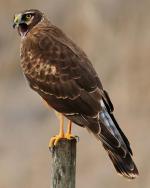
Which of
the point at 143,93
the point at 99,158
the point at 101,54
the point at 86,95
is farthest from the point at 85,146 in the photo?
the point at 86,95

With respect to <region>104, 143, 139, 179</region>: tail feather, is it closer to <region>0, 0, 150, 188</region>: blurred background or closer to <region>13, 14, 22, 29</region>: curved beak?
<region>13, 14, 22, 29</region>: curved beak

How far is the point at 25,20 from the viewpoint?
9.28 metres

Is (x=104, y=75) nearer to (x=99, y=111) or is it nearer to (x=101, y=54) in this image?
(x=101, y=54)

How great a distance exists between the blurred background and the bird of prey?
599 centimetres

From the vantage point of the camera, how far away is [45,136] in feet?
56.4

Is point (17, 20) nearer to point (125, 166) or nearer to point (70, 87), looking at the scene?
point (70, 87)

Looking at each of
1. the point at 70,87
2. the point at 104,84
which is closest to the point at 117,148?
the point at 70,87

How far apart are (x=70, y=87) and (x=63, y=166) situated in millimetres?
1121

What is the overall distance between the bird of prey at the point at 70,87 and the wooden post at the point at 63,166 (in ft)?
1.01

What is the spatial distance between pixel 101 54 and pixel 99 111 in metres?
11.0

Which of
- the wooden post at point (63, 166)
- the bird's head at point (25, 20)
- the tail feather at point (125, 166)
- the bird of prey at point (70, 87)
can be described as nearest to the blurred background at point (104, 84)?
the bird's head at point (25, 20)

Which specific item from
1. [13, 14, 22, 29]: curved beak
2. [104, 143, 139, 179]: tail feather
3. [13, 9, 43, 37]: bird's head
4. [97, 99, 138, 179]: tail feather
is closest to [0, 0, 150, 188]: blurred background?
[13, 9, 43, 37]: bird's head

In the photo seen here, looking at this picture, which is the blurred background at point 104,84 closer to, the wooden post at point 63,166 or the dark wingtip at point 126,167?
the dark wingtip at point 126,167

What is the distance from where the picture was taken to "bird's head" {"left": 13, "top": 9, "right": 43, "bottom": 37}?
30.2 ft
